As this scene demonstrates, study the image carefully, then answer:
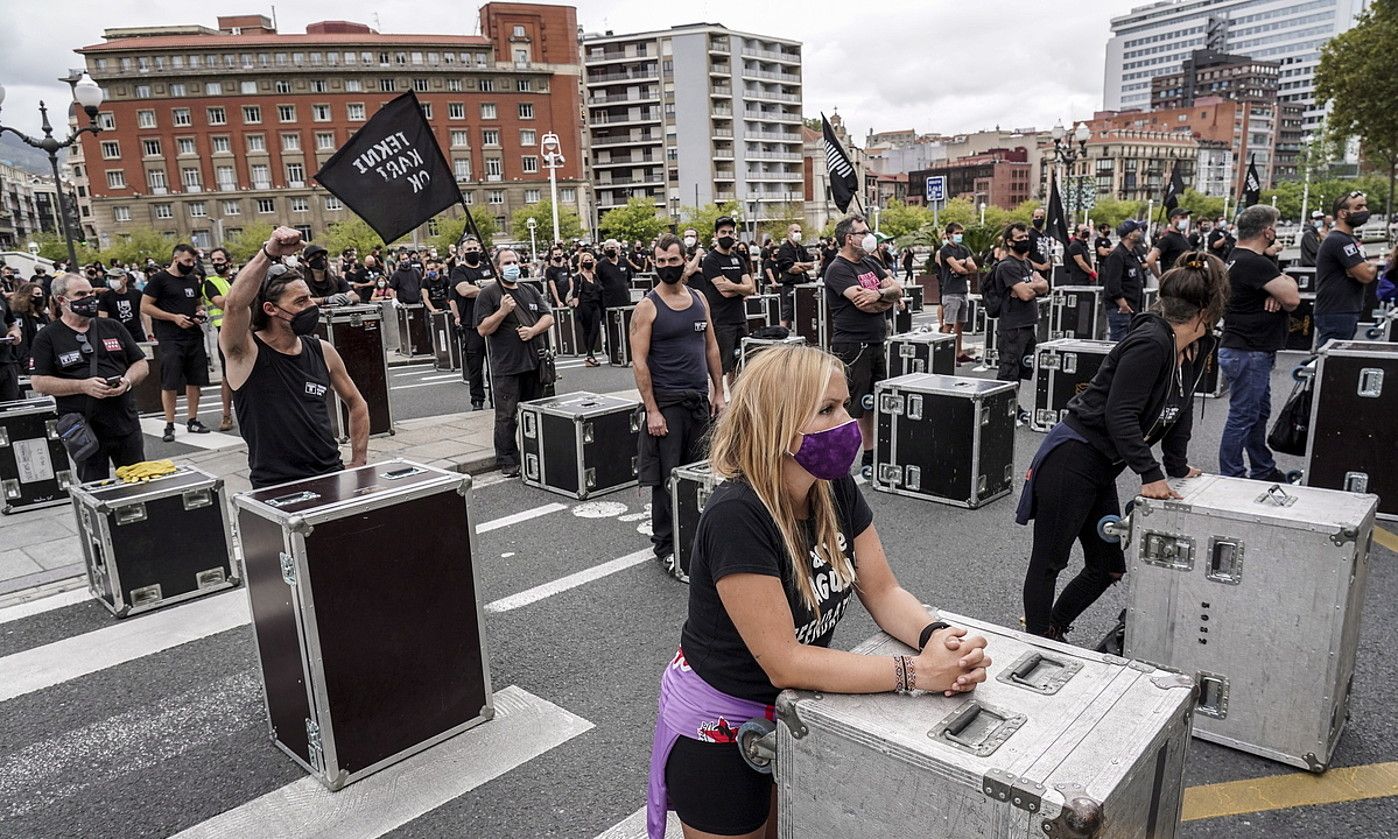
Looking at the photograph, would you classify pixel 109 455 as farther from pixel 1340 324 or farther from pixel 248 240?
pixel 248 240

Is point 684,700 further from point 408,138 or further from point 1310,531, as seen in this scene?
point 408,138

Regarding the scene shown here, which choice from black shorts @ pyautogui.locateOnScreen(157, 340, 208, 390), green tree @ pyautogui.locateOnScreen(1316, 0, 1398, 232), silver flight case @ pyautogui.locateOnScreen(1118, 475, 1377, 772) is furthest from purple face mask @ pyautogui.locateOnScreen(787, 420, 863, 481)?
green tree @ pyautogui.locateOnScreen(1316, 0, 1398, 232)

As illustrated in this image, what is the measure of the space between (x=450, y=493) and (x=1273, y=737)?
355 centimetres

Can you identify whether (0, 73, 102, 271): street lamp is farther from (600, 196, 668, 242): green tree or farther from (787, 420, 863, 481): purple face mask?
(600, 196, 668, 242): green tree

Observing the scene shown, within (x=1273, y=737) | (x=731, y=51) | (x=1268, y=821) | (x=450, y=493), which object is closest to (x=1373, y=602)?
(x=1273, y=737)

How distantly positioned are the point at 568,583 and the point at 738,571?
407 cm

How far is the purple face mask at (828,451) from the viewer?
7.20 feet

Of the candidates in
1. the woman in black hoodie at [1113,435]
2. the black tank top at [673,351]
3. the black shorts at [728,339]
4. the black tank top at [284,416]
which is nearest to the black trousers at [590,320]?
the black shorts at [728,339]

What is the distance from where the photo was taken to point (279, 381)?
15.1ft

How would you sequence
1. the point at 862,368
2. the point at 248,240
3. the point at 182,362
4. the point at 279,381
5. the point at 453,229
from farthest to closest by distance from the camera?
1. the point at 453,229
2. the point at 248,240
3. the point at 182,362
4. the point at 862,368
5. the point at 279,381

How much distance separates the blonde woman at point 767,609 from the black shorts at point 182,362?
10014 mm

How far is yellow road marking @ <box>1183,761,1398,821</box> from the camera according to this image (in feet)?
11.3

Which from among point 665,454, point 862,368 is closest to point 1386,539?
point 862,368

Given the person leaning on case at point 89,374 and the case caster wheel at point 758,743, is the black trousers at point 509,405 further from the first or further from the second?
the case caster wheel at point 758,743
